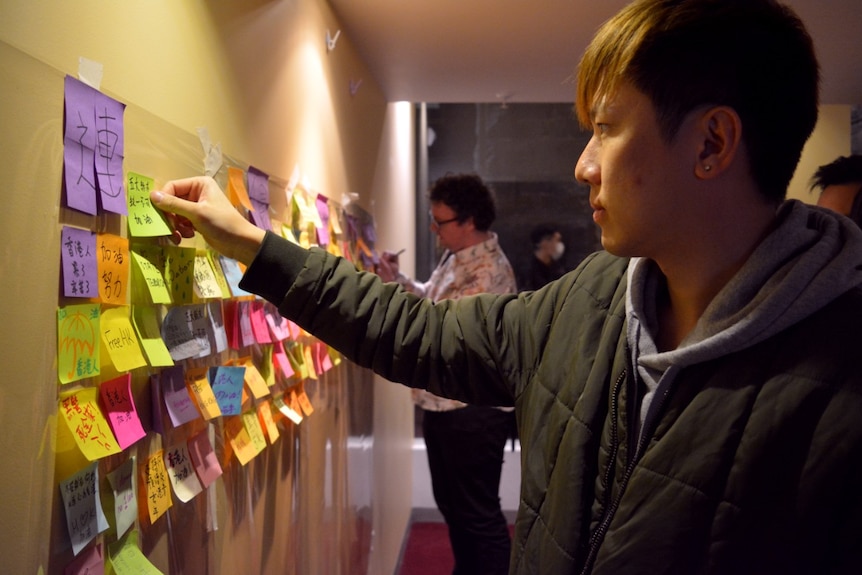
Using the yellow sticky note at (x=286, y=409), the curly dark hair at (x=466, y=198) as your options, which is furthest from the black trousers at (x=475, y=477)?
the yellow sticky note at (x=286, y=409)

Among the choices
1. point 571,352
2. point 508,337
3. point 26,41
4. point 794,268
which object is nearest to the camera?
point 26,41

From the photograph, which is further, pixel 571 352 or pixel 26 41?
pixel 571 352

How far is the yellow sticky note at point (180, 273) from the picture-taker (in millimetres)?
969

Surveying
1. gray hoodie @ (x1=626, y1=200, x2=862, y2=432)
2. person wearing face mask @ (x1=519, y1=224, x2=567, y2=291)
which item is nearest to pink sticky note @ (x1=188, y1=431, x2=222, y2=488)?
gray hoodie @ (x1=626, y1=200, x2=862, y2=432)

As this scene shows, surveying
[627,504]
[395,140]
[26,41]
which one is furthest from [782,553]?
[395,140]

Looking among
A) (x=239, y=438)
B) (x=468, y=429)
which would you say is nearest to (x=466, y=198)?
(x=468, y=429)

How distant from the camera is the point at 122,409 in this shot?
83cm

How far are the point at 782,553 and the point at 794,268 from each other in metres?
0.30

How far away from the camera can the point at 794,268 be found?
0.78m

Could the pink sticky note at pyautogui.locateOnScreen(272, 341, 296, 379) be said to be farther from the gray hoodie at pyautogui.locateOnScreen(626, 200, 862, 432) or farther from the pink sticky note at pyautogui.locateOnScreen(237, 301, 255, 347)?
the gray hoodie at pyautogui.locateOnScreen(626, 200, 862, 432)

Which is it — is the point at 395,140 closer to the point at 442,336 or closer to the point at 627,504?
the point at 442,336

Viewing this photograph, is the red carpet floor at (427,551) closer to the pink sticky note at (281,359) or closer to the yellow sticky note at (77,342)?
the pink sticky note at (281,359)

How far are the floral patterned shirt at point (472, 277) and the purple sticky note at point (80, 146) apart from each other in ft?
6.10

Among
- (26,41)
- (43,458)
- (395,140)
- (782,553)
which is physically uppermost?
(395,140)
